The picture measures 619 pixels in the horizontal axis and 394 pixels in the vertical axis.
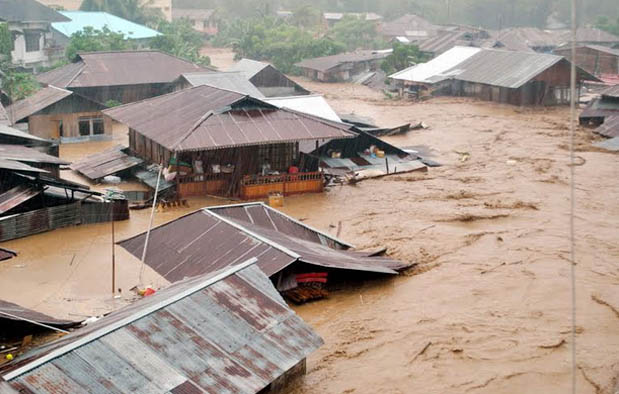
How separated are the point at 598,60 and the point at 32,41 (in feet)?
126

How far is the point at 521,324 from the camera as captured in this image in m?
16.5

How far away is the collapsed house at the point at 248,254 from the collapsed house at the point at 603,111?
870 inches

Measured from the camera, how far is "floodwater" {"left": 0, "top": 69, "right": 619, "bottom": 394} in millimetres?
14609

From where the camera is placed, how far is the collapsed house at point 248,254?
16.7m

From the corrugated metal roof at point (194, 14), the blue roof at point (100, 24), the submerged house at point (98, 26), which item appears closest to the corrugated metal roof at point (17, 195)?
the submerged house at point (98, 26)

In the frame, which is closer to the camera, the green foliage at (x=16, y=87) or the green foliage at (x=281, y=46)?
the green foliage at (x=16, y=87)

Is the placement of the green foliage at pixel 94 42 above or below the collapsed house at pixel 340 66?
above

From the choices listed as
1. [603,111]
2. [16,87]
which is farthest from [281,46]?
[603,111]

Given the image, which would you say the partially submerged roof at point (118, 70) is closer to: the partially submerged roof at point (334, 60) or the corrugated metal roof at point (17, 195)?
the partially submerged roof at point (334, 60)

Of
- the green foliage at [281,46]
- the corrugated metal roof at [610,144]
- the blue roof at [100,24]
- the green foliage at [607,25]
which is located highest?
the green foliage at [607,25]

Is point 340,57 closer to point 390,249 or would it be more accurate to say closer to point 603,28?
point 603,28

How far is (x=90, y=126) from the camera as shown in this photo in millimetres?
35188

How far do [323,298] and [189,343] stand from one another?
600 centimetres

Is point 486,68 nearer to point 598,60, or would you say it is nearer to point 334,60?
point 334,60
